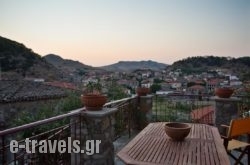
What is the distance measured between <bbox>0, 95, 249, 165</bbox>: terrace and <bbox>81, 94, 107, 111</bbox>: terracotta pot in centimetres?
10

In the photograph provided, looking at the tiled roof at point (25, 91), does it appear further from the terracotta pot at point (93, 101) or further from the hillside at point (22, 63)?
the terracotta pot at point (93, 101)

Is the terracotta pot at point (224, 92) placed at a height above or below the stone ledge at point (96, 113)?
above

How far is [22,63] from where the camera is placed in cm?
2050

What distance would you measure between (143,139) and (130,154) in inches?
20.6

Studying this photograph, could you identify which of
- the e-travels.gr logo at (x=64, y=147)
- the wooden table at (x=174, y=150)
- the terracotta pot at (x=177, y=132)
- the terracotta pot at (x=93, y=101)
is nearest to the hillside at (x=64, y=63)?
the e-travels.gr logo at (x=64, y=147)

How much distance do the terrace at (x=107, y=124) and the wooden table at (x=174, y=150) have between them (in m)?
0.87

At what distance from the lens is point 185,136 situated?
2.80 meters

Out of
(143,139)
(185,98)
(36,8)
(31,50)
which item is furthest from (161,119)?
(31,50)

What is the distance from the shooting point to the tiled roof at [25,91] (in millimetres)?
11672

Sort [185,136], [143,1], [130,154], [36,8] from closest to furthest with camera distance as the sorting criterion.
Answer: [130,154], [185,136], [143,1], [36,8]

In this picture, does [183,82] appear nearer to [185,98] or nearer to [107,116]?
[185,98]

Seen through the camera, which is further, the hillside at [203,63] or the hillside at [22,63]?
the hillside at [203,63]

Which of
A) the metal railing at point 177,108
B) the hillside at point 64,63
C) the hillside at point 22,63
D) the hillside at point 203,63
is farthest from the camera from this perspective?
the hillside at point 64,63

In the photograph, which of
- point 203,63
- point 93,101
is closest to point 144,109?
point 93,101
